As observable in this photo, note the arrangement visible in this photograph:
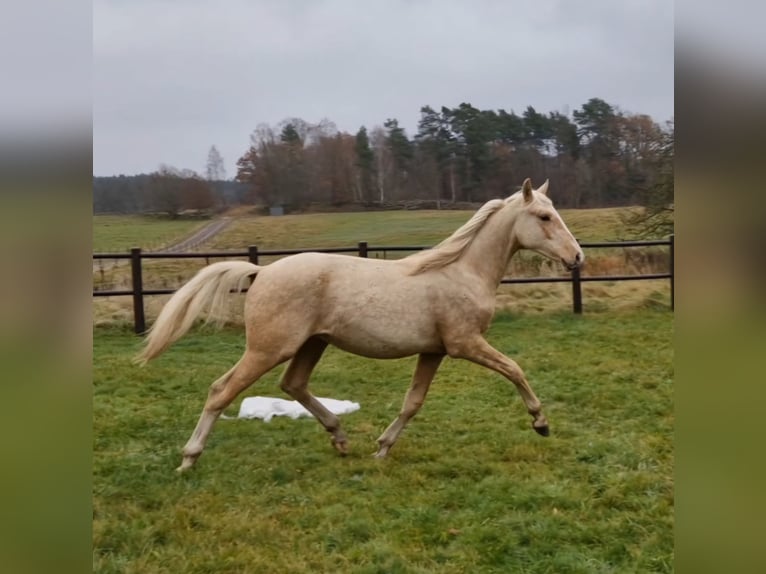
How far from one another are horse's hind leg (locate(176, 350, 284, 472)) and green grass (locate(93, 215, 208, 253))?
4.54m

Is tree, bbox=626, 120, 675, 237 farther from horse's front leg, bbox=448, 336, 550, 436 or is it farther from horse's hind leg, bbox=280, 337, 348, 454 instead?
horse's hind leg, bbox=280, 337, 348, 454

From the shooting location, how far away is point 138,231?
28.4 feet

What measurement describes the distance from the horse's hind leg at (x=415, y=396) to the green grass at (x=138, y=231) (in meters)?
4.97

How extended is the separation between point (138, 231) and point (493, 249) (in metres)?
6.55

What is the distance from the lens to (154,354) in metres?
3.29

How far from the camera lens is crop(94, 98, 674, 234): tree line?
10055mm

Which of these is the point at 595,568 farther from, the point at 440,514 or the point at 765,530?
the point at 765,530

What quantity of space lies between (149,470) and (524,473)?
7.13 feet

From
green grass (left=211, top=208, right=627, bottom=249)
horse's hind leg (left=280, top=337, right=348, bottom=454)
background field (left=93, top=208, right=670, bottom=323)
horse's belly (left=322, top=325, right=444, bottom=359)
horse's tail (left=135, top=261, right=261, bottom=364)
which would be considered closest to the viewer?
horse's tail (left=135, top=261, right=261, bottom=364)

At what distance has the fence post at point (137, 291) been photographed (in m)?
7.78

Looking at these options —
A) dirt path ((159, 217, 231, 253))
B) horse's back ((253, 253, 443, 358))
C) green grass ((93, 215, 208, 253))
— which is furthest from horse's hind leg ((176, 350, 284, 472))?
dirt path ((159, 217, 231, 253))

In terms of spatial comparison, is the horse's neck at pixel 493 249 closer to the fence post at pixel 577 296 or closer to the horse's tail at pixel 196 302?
the horse's tail at pixel 196 302

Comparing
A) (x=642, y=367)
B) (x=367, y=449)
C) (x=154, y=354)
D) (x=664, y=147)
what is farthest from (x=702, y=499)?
(x=664, y=147)

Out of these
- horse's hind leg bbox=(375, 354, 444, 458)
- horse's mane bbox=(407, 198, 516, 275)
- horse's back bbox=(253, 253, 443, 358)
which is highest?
horse's mane bbox=(407, 198, 516, 275)
